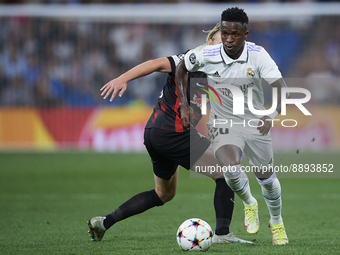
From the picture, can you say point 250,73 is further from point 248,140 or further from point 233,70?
point 248,140

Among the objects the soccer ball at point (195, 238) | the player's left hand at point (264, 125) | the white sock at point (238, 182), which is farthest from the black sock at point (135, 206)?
the player's left hand at point (264, 125)

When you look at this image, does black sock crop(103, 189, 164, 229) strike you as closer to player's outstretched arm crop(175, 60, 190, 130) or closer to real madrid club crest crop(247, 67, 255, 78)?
player's outstretched arm crop(175, 60, 190, 130)

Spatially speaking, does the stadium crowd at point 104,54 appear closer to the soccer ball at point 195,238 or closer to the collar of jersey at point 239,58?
the collar of jersey at point 239,58

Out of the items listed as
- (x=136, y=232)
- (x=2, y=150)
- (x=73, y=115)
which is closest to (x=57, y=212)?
(x=136, y=232)

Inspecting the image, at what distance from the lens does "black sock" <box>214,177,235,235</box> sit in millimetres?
4902

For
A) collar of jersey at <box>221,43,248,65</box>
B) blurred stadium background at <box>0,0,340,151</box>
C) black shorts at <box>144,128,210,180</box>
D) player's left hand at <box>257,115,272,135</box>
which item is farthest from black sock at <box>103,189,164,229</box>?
blurred stadium background at <box>0,0,340,151</box>

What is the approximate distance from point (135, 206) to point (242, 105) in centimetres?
148

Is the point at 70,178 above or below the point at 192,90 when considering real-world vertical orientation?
below

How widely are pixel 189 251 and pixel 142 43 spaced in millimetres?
14208

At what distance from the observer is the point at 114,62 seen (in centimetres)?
1759

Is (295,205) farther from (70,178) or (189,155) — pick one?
(70,178)

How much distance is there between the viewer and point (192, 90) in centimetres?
506

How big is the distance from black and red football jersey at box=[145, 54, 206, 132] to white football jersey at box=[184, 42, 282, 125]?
0.63 ft

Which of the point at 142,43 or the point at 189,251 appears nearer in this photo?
the point at 189,251
